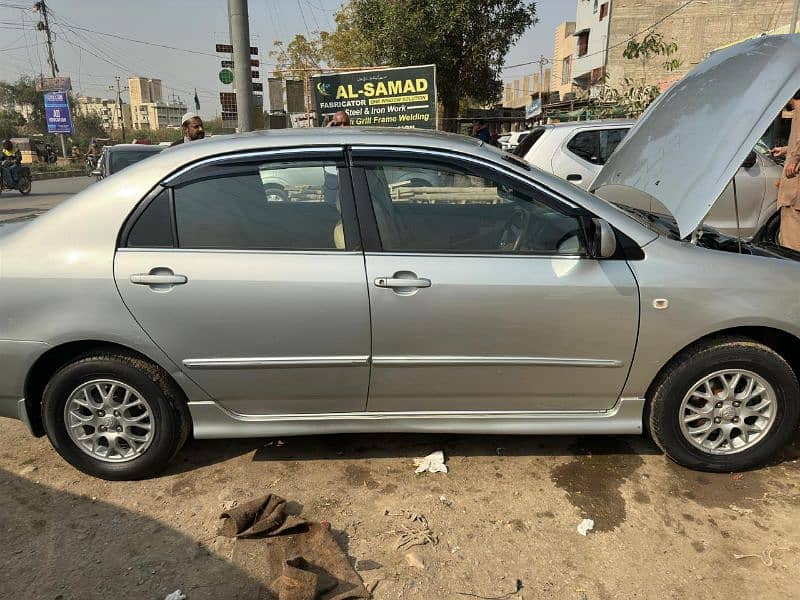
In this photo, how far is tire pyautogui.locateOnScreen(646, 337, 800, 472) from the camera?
270 cm

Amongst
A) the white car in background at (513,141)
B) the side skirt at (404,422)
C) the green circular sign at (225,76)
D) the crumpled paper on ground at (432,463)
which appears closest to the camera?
the side skirt at (404,422)

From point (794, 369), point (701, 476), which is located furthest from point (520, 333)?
point (794, 369)

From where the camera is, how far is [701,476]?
2879mm

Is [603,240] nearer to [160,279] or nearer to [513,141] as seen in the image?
[160,279]

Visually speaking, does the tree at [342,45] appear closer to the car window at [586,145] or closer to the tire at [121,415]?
the car window at [586,145]

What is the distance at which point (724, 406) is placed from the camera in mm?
2793

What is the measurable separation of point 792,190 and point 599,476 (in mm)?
3384

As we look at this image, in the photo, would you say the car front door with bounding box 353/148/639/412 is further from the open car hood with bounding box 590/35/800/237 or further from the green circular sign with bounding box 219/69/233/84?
the green circular sign with bounding box 219/69/233/84

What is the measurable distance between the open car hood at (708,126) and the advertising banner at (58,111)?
134ft

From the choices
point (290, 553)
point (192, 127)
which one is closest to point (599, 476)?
point (290, 553)

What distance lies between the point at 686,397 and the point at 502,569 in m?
1.26

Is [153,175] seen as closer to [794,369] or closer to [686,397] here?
[686,397]

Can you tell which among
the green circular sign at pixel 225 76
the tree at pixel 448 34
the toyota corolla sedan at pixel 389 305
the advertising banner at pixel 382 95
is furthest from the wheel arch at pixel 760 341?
the tree at pixel 448 34

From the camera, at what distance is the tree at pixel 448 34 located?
58.0ft
